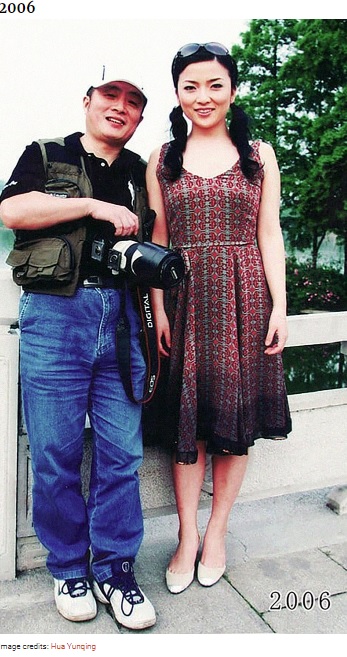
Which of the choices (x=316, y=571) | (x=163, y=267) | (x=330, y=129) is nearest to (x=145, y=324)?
(x=163, y=267)

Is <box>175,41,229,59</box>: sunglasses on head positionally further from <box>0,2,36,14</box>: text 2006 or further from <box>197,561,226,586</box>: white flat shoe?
<box>197,561,226,586</box>: white flat shoe

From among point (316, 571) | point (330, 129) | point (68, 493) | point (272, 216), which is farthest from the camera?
point (330, 129)

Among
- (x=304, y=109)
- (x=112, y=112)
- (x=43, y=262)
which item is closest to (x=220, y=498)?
(x=43, y=262)

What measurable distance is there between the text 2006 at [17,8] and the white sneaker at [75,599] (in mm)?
1738

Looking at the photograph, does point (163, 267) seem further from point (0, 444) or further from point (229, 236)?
point (0, 444)

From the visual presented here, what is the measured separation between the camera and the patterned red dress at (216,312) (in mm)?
1855

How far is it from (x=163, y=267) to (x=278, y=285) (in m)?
0.42

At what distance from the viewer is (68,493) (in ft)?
5.98

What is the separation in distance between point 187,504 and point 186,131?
1139 millimetres

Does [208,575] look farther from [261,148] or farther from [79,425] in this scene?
[261,148]

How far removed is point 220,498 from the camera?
2047 millimetres

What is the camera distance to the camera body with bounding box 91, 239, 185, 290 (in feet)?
5.48

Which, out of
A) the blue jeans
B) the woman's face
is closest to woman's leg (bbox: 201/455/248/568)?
the blue jeans

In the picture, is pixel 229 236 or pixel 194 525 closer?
pixel 229 236
